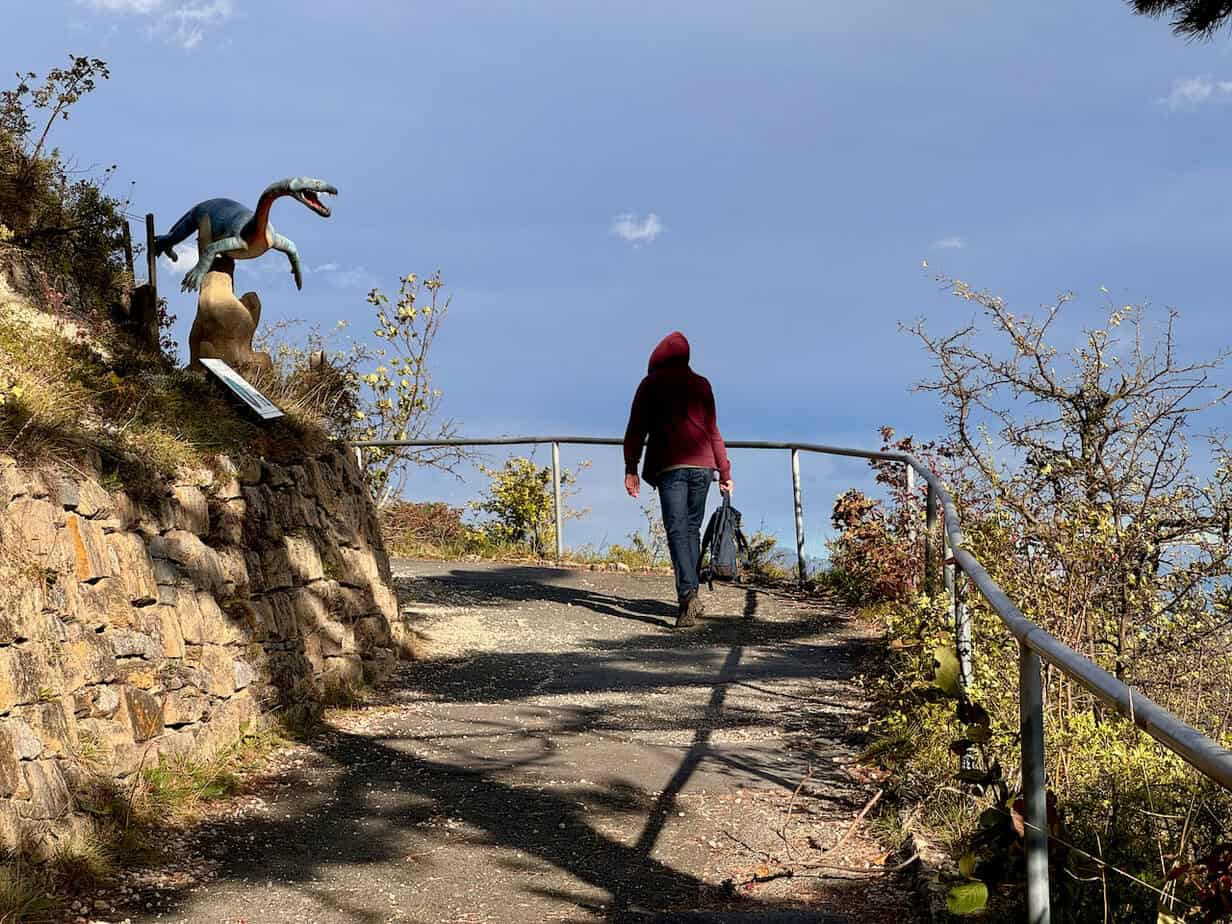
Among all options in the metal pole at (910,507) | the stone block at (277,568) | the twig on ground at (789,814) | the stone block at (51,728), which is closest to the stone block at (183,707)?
the stone block at (51,728)

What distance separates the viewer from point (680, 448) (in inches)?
435

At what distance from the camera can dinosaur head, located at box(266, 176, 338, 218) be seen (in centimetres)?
965

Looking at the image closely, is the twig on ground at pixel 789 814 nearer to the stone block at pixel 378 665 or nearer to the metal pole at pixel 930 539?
the metal pole at pixel 930 539

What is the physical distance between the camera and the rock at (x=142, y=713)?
6160 mm

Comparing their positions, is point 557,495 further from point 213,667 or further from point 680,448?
point 213,667

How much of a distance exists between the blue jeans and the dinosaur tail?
4.17 m

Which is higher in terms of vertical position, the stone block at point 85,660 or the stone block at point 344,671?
the stone block at point 85,660

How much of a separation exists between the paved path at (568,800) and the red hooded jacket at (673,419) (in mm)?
1596

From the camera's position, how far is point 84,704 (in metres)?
5.84

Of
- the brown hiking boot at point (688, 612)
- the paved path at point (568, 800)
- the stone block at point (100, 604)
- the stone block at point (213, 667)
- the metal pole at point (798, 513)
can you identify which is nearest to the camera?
the paved path at point (568, 800)

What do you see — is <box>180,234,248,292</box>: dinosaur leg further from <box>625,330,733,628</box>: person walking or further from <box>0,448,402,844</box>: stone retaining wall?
<box>625,330,733,628</box>: person walking

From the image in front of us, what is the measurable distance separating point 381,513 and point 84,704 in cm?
1025

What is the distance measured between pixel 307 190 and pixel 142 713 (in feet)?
15.5

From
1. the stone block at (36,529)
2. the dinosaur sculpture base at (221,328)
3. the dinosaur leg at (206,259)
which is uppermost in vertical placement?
the dinosaur leg at (206,259)
